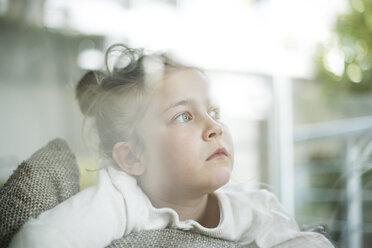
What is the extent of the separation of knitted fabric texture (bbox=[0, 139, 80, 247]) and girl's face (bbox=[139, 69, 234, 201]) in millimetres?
126

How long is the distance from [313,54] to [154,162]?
1.53 feet

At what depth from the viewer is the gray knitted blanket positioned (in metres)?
0.48

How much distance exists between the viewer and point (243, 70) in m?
0.62

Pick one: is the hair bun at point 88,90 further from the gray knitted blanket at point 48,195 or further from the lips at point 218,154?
the lips at point 218,154

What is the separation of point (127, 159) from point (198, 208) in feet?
0.48

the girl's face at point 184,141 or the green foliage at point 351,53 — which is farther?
the green foliage at point 351,53

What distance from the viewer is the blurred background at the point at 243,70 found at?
0.55m

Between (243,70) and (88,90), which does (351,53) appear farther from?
(88,90)

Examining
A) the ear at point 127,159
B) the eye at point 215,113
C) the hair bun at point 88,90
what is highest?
the hair bun at point 88,90

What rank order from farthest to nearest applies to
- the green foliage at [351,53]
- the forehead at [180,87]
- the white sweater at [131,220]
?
the green foliage at [351,53] < the forehead at [180,87] < the white sweater at [131,220]

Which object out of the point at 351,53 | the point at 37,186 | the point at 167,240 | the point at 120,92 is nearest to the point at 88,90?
the point at 120,92

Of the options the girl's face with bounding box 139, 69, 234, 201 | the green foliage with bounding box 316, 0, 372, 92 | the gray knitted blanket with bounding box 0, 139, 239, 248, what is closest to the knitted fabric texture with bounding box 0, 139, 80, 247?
the gray knitted blanket with bounding box 0, 139, 239, 248

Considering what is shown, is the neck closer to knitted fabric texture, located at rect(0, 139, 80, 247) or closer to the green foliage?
knitted fabric texture, located at rect(0, 139, 80, 247)

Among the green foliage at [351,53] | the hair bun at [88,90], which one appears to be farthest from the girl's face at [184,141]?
the green foliage at [351,53]
